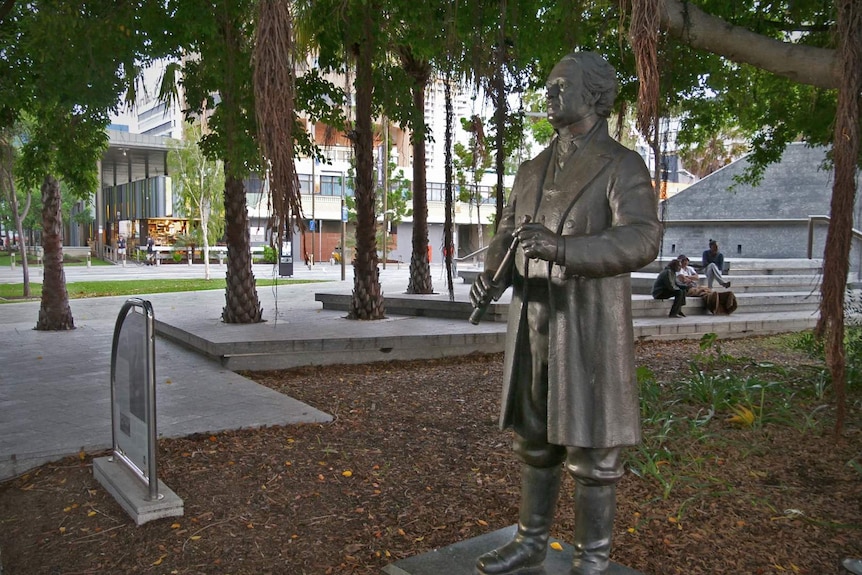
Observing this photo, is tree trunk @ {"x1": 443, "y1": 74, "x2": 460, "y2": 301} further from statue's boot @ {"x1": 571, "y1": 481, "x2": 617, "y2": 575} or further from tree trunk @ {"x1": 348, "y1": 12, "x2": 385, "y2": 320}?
tree trunk @ {"x1": 348, "y1": 12, "x2": 385, "y2": 320}

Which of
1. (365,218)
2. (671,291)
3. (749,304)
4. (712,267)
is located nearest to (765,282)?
A: (712,267)

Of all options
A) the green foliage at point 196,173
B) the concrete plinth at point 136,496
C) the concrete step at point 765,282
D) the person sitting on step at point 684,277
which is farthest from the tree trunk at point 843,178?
the green foliage at point 196,173

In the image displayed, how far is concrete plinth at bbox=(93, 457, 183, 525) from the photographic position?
13.5 feet

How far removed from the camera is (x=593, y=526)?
8.58 ft

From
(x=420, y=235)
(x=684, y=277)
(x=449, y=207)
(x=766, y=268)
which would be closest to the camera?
(x=449, y=207)

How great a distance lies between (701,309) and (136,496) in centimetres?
1173

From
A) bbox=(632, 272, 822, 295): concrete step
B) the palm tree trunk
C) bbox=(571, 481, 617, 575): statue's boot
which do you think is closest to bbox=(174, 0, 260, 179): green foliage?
bbox=(571, 481, 617, 575): statue's boot

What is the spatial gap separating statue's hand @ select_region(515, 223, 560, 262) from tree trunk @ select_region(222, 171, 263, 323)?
855 cm

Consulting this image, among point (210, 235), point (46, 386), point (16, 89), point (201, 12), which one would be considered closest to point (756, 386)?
point (201, 12)

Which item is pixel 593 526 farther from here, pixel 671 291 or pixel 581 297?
pixel 671 291

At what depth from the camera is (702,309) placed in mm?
13625

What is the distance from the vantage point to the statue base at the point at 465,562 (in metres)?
2.92

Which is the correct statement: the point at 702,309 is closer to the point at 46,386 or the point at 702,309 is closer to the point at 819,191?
the point at 46,386

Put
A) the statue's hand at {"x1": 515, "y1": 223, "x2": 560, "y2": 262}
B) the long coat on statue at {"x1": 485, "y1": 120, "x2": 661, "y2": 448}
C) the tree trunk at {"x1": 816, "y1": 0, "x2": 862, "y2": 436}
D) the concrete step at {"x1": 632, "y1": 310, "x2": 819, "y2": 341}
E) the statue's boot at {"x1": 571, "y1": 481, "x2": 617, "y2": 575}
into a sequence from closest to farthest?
the statue's hand at {"x1": 515, "y1": 223, "x2": 560, "y2": 262}, the long coat on statue at {"x1": 485, "y1": 120, "x2": 661, "y2": 448}, the statue's boot at {"x1": 571, "y1": 481, "x2": 617, "y2": 575}, the tree trunk at {"x1": 816, "y1": 0, "x2": 862, "y2": 436}, the concrete step at {"x1": 632, "y1": 310, "x2": 819, "y2": 341}
